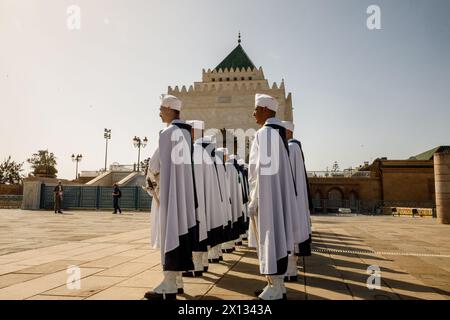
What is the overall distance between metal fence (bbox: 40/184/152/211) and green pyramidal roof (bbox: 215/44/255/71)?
3457cm

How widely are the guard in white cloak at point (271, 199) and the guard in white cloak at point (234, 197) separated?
342 centimetres

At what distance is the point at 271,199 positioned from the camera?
12.3ft

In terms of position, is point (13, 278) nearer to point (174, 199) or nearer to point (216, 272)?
point (174, 199)

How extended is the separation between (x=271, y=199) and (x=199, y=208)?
1.29 m

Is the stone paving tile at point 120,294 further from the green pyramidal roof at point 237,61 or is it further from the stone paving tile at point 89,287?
the green pyramidal roof at point 237,61

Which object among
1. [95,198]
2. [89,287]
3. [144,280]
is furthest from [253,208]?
[95,198]

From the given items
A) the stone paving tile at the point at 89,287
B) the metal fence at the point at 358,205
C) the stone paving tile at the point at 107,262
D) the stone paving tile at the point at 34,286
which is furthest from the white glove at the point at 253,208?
the metal fence at the point at 358,205

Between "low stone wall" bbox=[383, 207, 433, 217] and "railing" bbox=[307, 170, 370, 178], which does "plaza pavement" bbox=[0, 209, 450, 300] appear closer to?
"low stone wall" bbox=[383, 207, 433, 217]

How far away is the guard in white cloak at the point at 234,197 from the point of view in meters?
7.37

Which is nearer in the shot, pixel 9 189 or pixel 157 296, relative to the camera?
pixel 157 296

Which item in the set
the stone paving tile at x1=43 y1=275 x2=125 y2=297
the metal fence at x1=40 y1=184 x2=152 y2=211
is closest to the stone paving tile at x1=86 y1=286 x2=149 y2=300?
the stone paving tile at x1=43 y1=275 x2=125 y2=297

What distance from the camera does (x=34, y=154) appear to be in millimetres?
63750

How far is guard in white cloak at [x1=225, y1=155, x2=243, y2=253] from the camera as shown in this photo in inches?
290

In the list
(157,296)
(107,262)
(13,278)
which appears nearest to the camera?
(157,296)
